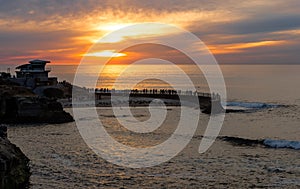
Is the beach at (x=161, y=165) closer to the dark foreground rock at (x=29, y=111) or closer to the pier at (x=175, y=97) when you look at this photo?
the dark foreground rock at (x=29, y=111)

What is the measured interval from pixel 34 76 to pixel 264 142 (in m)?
60.1

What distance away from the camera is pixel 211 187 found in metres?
23.3

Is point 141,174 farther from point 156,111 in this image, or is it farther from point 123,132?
point 156,111

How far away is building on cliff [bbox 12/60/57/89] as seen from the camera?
264 feet

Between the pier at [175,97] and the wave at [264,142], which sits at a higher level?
the pier at [175,97]

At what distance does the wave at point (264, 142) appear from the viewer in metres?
36.9

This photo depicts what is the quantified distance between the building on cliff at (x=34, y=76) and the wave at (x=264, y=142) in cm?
4956

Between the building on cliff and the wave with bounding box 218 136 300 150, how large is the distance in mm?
49564

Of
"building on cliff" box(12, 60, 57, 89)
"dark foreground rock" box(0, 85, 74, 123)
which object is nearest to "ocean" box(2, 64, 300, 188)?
"dark foreground rock" box(0, 85, 74, 123)

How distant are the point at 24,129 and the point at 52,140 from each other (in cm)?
861

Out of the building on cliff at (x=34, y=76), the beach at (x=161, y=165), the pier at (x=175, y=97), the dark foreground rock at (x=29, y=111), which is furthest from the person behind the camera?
the building on cliff at (x=34, y=76)

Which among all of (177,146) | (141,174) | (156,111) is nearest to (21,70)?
(156,111)

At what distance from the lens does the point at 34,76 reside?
8625 cm

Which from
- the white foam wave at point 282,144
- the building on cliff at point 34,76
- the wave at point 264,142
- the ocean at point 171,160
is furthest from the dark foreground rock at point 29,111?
the building on cliff at point 34,76
